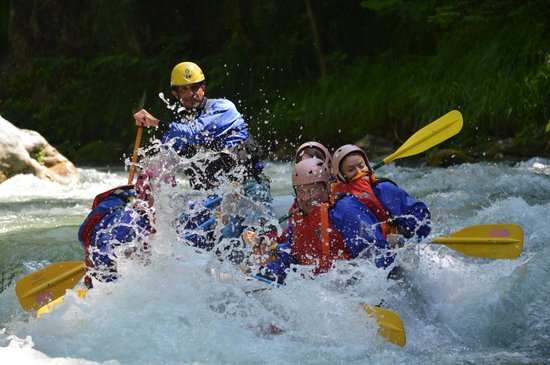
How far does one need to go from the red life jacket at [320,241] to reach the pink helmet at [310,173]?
0.51ft

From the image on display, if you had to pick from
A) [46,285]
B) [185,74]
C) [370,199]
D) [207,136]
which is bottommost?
[46,285]

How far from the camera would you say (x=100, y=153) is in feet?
48.6

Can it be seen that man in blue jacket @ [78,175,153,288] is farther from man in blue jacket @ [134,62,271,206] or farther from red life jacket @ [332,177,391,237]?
red life jacket @ [332,177,391,237]

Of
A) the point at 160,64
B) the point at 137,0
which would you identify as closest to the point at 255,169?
the point at 160,64

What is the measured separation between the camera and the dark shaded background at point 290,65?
10.5 m

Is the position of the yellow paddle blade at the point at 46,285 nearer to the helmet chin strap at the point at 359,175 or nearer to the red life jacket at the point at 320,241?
the red life jacket at the point at 320,241

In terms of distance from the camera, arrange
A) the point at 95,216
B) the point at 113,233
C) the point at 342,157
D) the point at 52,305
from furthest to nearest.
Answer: the point at 342,157 < the point at 95,216 < the point at 113,233 < the point at 52,305

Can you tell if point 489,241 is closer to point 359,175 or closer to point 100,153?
point 359,175

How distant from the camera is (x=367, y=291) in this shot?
4402mm

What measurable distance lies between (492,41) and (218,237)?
6879mm

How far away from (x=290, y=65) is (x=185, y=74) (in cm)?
841

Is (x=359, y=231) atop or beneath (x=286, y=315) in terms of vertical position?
atop

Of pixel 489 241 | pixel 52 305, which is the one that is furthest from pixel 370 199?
pixel 52 305

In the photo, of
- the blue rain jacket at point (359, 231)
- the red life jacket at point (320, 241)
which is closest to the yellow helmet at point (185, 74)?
the red life jacket at point (320, 241)
